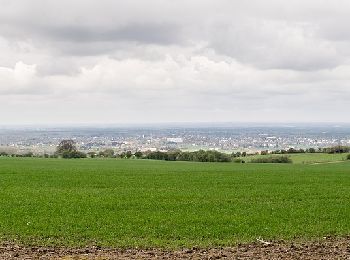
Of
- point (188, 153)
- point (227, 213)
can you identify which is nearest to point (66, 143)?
point (188, 153)

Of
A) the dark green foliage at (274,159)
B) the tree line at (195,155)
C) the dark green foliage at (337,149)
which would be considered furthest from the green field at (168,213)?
the dark green foliage at (337,149)

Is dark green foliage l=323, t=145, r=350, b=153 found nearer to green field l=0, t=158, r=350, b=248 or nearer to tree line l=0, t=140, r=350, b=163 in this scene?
tree line l=0, t=140, r=350, b=163

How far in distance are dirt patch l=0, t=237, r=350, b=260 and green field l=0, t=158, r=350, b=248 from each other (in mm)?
1050

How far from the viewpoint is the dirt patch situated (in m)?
13.0

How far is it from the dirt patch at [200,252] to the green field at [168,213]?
3.44ft

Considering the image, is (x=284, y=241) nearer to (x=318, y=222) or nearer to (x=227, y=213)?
(x=318, y=222)

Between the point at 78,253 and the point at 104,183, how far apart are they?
24.2 m

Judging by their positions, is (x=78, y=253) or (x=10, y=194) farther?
(x=10, y=194)

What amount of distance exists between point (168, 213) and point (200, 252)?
314 inches

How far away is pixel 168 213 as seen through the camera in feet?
71.2


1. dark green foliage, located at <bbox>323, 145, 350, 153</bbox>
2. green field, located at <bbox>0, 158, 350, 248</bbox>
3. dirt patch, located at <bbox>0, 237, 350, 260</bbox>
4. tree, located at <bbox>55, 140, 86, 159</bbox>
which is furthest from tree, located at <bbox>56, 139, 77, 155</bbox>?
dirt patch, located at <bbox>0, 237, 350, 260</bbox>

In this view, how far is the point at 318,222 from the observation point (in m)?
19.8

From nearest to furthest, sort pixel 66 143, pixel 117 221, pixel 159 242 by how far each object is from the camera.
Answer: pixel 159 242, pixel 117 221, pixel 66 143

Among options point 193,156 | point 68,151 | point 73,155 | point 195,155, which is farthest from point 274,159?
point 68,151
